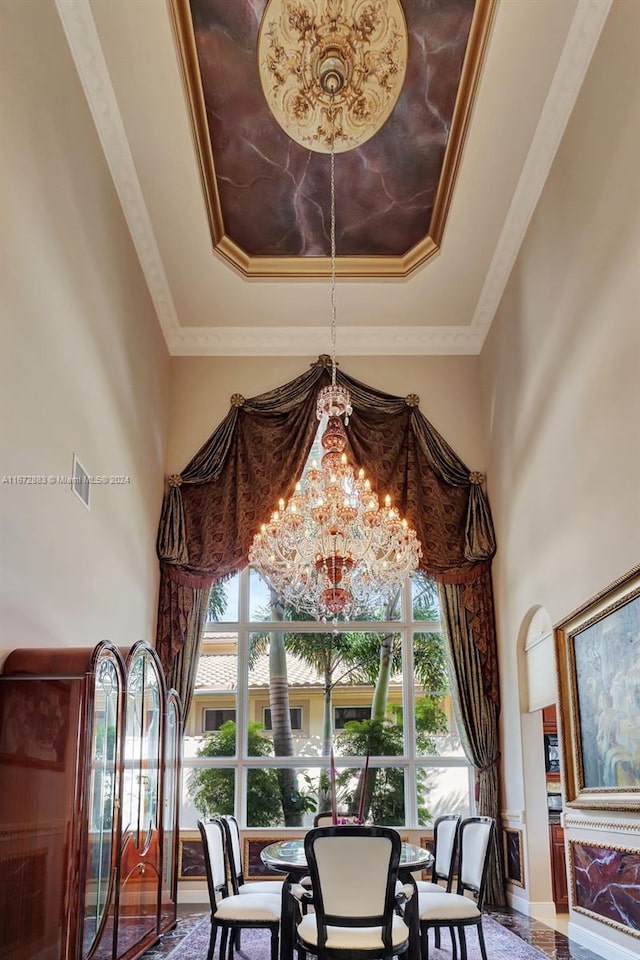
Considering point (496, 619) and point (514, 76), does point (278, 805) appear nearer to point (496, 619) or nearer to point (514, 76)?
point (496, 619)

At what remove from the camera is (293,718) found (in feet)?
28.9

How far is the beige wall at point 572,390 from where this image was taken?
5.20 meters

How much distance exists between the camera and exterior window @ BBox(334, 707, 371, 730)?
8.75 m

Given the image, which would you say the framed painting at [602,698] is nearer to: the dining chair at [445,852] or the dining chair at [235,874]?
the dining chair at [445,852]

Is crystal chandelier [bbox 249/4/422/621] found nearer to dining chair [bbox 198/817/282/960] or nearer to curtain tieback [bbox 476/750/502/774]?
dining chair [bbox 198/817/282/960]

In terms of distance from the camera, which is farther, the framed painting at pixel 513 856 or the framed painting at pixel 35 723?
the framed painting at pixel 513 856

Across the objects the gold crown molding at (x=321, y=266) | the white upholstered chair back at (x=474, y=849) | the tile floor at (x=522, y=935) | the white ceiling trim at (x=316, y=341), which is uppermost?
the gold crown molding at (x=321, y=266)

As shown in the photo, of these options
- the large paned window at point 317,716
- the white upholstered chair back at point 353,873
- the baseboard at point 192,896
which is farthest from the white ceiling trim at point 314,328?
the baseboard at point 192,896

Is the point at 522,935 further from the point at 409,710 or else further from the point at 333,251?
the point at 333,251

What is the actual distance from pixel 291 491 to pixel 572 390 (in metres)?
3.59

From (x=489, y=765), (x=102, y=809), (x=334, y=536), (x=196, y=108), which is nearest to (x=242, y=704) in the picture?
(x=489, y=765)

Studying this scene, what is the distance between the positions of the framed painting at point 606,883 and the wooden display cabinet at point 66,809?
2941mm

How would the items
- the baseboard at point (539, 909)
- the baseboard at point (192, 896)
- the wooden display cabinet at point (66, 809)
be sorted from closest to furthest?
the wooden display cabinet at point (66, 809) → the baseboard at point (539, 909) → the baseboard at point (192, 896)

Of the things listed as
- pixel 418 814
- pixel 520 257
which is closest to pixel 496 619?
pixel 418 814
